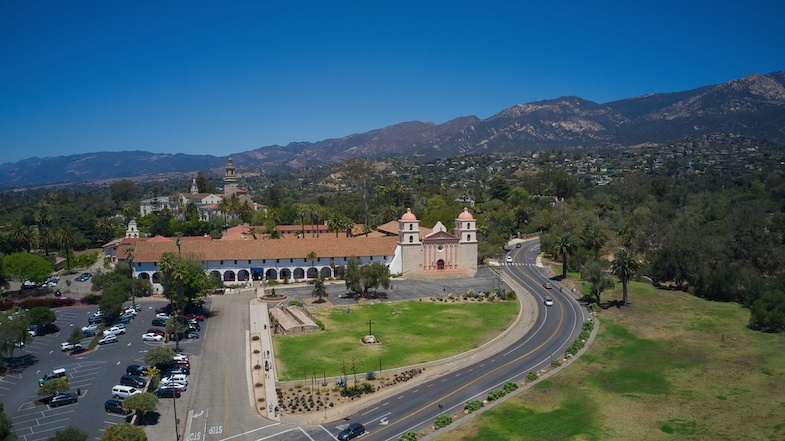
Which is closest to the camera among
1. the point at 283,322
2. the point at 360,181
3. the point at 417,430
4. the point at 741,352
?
the point at 417,430

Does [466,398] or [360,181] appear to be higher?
[360,181]

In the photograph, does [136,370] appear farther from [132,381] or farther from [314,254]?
[314,254]

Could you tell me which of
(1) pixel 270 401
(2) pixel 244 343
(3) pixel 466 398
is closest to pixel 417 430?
(3) pixel 466 398

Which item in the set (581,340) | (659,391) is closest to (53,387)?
(659,391)

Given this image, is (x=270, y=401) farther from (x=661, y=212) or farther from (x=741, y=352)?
(x=661, y=212)

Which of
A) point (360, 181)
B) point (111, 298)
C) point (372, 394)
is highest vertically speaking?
point (360, 181)

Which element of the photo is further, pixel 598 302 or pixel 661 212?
pixel 661 212
